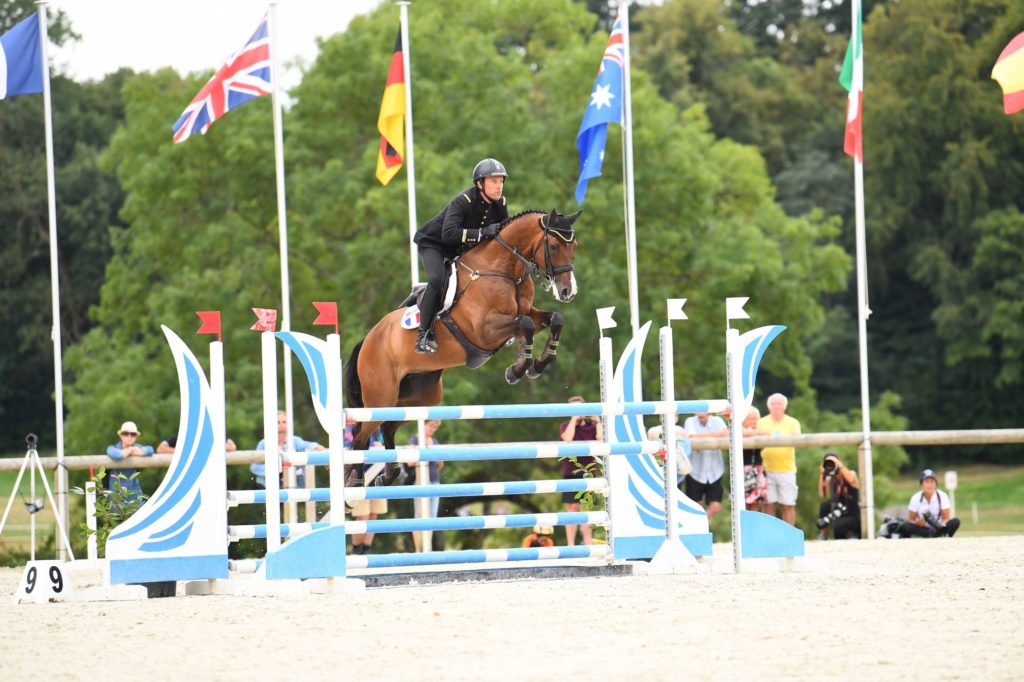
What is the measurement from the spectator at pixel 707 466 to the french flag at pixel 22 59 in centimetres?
651

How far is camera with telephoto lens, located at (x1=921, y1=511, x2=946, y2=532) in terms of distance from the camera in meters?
12.5

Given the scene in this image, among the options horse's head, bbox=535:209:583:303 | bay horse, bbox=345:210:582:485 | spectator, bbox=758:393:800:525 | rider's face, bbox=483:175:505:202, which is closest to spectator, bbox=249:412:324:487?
bay horse, bbox=345:210:582:485

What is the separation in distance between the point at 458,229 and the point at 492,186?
1.13 feet

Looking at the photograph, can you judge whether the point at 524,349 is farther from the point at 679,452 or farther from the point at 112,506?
the point at 112,506

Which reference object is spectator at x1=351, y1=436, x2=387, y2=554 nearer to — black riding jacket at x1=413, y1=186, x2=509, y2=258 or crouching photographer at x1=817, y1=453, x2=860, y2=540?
black riding jacket at x1=413, y1=186, x2=509, y2=258

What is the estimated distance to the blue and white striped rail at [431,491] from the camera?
26.4 ft

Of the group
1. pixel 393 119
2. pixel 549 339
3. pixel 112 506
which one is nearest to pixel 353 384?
pixel 112 506

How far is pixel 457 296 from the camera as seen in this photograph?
30.2ft

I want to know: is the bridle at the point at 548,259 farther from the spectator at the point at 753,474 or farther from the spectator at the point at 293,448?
the spectator at the point at 753,474

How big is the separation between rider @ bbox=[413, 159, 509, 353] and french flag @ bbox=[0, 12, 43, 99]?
214 inches

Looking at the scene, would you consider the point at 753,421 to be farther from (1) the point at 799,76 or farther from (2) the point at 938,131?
(1) the point at 799,76

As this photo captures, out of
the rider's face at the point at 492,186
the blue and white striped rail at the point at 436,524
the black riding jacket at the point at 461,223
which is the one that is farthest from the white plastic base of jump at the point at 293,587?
the rider's face at the point at 492,186

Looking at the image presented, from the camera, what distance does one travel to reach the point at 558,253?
8570mm

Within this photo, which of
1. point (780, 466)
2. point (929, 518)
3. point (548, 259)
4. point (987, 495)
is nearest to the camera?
point (548, 259)
